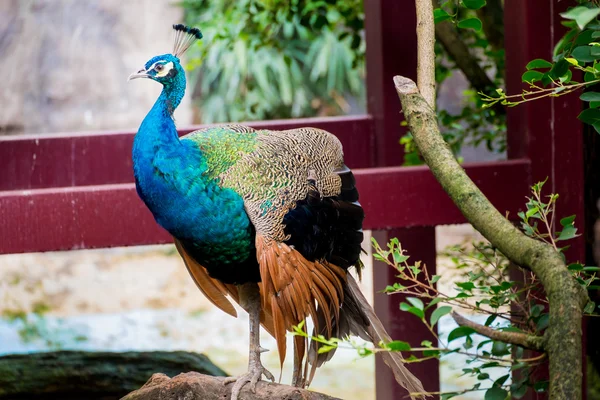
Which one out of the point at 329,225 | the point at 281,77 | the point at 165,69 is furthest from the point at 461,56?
the point at 281,77

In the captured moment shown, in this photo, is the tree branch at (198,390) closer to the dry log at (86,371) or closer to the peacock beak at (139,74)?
the peacock beak at (139,74)

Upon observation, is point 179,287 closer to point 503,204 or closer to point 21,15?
point 21,15

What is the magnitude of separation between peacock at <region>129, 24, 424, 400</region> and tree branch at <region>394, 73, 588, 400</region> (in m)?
0.55

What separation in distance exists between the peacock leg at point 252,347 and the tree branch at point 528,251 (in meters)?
0.94

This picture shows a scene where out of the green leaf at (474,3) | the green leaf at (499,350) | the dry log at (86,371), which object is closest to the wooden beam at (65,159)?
the dry log at (86,371)

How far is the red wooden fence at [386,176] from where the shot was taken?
257 cm

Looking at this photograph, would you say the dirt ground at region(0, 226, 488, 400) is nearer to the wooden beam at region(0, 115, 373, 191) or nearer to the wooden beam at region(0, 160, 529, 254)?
the wooden beam at region(0, 115, 373, 191)

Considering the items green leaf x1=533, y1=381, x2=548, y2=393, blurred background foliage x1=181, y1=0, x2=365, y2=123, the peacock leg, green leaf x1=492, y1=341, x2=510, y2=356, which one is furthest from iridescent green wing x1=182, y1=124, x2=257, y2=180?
blurred background foliage x1=181, y1=0, x2=365, y2=123

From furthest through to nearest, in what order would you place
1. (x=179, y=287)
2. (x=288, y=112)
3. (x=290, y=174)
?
(x=288, y=112) < (x=179, y=287) < (x=290, y=174)

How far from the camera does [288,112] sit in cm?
947

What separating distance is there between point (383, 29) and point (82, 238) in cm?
152

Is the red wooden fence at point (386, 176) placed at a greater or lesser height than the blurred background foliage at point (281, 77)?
lesser

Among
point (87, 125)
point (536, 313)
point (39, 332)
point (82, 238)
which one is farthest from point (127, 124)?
point (536, 313)

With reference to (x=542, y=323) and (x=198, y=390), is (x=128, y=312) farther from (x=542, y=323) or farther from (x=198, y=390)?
(x=542, y=323)
